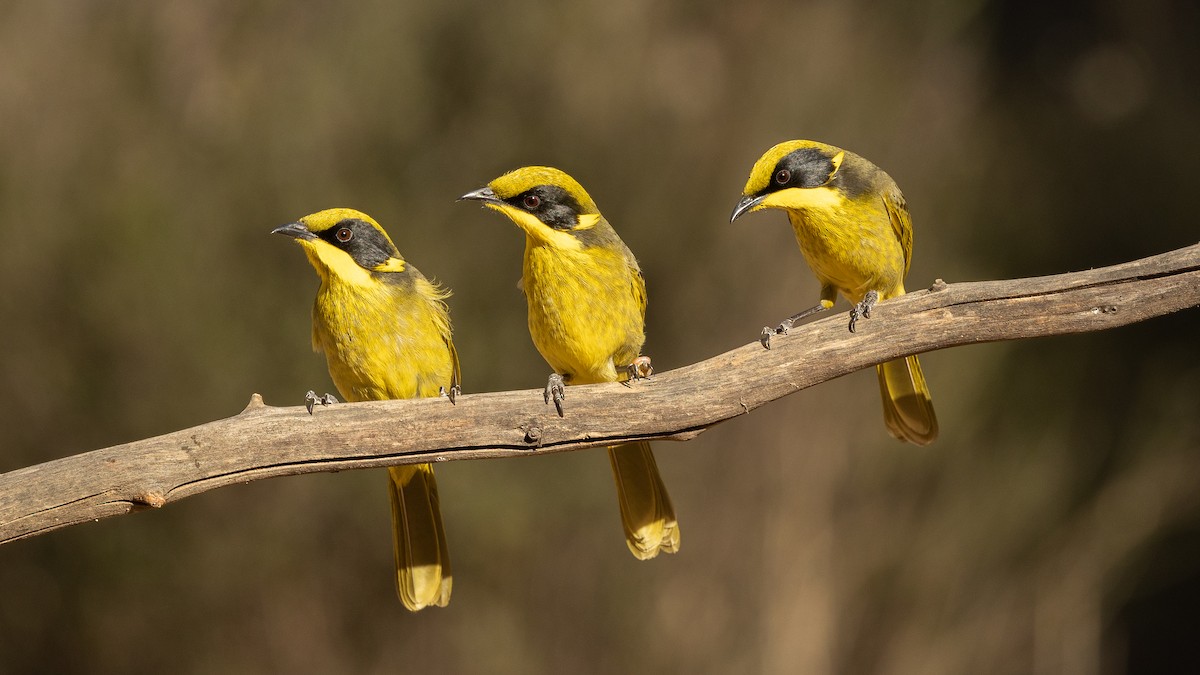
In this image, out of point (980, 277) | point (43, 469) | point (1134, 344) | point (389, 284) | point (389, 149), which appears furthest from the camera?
point (1134, 344)

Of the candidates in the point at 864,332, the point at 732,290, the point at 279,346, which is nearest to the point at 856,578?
the point at 732,290

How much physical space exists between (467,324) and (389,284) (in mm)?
4644

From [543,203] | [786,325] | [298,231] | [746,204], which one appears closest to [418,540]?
[298,231]

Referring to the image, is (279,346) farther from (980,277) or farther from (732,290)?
(980,277)

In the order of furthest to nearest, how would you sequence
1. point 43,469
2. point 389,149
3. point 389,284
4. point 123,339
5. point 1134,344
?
point 1134,344
point 389,149
point 123,339
point 389,284
point 43,469

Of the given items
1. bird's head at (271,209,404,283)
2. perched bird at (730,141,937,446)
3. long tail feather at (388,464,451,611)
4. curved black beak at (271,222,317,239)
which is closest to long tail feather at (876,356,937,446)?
perched bird at (730,141,937,446)

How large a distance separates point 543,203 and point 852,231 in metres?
1.17

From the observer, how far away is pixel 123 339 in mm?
8562

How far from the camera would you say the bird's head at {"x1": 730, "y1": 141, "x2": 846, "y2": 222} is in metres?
3.82

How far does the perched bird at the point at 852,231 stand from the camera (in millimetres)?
3945

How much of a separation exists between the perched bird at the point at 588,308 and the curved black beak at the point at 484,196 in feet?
0.36

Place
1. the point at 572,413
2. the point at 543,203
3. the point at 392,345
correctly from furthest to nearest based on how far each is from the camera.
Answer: the point at 392,345 < the point at 543,203 < the point at 572,413

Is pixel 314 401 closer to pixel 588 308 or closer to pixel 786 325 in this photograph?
pixel 588 308

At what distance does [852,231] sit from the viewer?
4.26 metres
